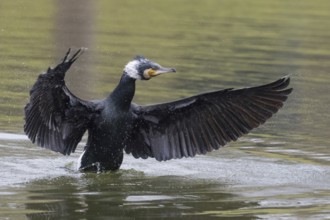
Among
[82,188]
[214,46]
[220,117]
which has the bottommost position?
[82,188]

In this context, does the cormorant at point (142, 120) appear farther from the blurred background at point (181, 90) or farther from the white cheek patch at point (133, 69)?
the blurred background at point (181, 90)

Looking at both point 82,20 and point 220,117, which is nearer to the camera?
point 220,117

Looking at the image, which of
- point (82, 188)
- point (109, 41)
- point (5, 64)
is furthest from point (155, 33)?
point (82, 188)

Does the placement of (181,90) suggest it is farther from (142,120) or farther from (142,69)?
(142,69)

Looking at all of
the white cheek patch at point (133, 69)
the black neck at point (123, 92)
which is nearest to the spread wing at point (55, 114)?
the black neck at point (123, 92)

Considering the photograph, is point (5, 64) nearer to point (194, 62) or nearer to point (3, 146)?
point (194, 62)

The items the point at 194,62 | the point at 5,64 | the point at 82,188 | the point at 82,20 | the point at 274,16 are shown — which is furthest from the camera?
the point at 274,16

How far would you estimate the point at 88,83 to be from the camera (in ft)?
54.9

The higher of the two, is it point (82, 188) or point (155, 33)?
point (155, 33)

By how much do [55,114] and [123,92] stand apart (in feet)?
2.30

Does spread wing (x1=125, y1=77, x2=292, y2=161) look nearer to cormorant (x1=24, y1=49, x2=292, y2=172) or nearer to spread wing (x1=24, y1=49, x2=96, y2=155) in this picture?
cormorant (x1=24, y1=49, x2=292, y2=172)

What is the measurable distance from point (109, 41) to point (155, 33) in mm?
1859

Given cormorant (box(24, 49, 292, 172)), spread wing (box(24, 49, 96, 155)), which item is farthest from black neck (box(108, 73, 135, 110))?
spread wing (box(24, 49, 96, 155))

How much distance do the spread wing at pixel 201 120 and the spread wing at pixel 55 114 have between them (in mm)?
564
